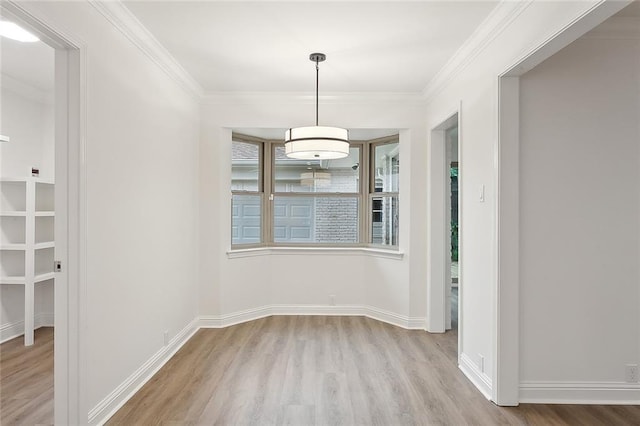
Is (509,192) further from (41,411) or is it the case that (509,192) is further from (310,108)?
(41,411)

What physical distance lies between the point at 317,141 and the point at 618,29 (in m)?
2.22

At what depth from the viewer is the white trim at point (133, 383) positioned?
2364 millimetres

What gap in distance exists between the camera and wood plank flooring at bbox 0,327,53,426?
2481 millimetres

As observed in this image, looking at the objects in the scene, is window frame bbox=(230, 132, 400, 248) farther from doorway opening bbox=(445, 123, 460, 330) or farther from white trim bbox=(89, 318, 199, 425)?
white trim bbox=(89, 318, 199, 425)

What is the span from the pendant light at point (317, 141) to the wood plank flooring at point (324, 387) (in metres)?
1.85

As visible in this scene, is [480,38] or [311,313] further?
[311,313]

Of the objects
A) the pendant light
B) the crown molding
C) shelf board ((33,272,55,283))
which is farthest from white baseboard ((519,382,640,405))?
shelf board ((33,272,55,283))

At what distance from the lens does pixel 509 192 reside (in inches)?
103

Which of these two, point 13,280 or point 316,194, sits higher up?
point 316,194

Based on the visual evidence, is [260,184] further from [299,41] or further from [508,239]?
[508,239]

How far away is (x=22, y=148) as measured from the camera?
414cm

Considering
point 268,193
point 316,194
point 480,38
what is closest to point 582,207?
point 480,38

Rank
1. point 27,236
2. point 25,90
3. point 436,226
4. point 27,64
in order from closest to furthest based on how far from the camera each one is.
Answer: point 27,64 → point 27,236 → point 25,90 → point 436,226

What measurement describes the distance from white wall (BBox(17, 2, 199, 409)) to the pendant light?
3.87ft
